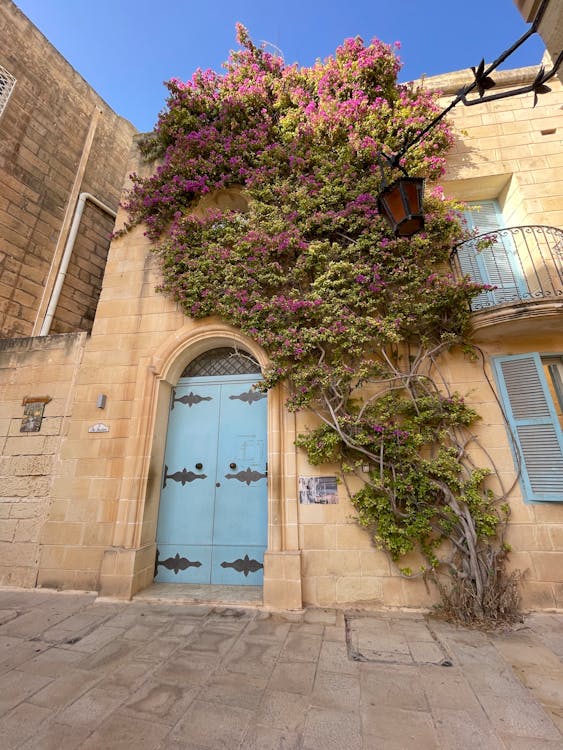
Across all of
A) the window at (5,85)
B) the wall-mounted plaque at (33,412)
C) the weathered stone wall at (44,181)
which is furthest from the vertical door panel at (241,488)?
the window at (5,85)

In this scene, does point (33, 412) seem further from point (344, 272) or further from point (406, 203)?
point (406, 203)

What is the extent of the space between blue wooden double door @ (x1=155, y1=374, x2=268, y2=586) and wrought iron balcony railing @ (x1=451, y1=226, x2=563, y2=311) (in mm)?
3377

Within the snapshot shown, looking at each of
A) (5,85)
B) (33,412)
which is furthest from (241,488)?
(5,85)

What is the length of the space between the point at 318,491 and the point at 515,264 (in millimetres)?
4237

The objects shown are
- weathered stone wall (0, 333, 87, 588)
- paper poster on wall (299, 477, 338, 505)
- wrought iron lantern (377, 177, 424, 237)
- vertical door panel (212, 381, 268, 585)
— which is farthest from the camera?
weathered stone wall (0, 333, 87, 588)

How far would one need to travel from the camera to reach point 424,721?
1729 millimetres

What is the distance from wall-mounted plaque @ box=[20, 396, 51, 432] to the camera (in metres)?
4.41

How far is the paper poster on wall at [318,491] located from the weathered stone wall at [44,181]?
5385 mm

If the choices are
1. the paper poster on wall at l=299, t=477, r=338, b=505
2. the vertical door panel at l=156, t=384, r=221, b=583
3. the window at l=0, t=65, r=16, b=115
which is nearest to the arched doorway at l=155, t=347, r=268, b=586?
the vertical door panel at l=156, t=384, r=221, b=583

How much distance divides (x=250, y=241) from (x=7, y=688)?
4.53 metres

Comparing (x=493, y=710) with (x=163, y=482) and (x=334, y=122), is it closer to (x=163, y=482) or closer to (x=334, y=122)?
(x=163, y=482)

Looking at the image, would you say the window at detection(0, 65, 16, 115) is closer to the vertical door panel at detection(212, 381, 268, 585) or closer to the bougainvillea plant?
the bougainvillea plant

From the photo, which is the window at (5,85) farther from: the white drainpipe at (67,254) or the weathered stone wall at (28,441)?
the weathered stone wall at (28,441)

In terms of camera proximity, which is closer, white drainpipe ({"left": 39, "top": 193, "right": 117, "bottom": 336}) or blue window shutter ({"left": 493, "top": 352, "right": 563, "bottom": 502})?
blue window shutter ({"left": 493, "top": 352, "right": 563, "bottom": 502})
